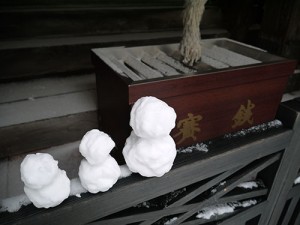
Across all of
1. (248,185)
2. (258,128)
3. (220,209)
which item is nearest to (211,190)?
(220,209)

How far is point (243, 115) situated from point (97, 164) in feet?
3.22

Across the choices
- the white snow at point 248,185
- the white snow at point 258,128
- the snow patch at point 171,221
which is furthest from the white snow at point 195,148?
the white snow at point 248,185

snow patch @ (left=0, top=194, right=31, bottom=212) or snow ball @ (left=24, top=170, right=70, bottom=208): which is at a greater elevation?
snow ball @ (left=24, top=170, right=70, bottom=208)

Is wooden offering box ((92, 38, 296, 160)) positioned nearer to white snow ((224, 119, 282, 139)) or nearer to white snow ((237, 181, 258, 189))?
white snow ((224, 119, 282, 139))

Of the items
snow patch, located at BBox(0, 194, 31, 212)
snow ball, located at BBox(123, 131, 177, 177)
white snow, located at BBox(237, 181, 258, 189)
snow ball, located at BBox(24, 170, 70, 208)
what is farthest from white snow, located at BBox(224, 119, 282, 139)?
snow patch, located at BBox(0, 194, 31, 212)

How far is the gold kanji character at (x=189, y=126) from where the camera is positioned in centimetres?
138

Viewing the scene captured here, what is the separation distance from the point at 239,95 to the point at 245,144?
11.2 inches

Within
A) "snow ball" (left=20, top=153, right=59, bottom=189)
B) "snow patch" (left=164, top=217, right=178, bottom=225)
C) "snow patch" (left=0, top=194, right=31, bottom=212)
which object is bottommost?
"snow patch" (left=164, top=217, right=178, bottom=225)

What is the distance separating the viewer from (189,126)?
1406mm

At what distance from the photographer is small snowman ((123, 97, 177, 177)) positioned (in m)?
0.96

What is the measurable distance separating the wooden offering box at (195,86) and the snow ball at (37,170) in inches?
18.1

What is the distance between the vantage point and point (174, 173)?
1.20m

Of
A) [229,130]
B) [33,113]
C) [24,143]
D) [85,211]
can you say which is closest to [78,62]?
[33,113]

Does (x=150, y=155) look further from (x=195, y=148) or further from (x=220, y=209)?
(x=220, y=209)
